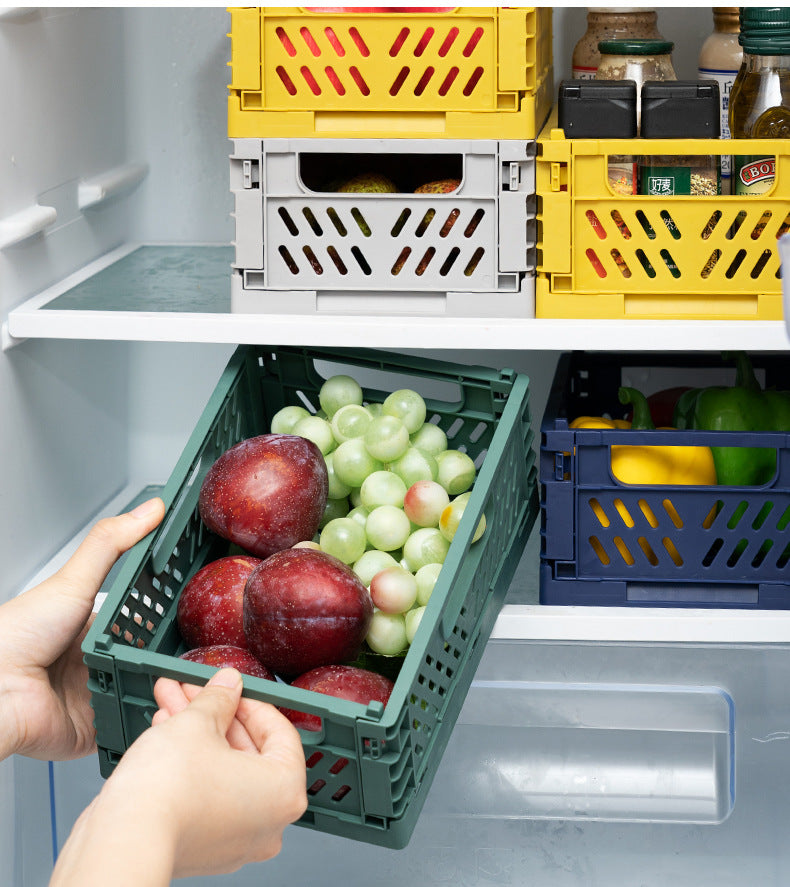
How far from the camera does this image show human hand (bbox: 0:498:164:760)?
102 centimetres

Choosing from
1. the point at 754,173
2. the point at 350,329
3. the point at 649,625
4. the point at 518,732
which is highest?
the point at 754,173

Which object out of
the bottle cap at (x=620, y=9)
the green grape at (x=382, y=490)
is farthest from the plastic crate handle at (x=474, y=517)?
the bottle cap at (x=620, y=9)

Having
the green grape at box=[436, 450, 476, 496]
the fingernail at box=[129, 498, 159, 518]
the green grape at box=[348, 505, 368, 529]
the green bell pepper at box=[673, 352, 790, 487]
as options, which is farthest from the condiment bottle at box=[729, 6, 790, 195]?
the fingernail at box=[129, 498, 159, 518]

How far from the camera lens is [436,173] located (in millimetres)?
1271

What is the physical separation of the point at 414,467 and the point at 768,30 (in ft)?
1.68

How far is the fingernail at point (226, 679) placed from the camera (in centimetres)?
86

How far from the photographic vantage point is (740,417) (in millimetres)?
1163

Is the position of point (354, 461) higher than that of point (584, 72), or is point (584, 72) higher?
point (584, 72)

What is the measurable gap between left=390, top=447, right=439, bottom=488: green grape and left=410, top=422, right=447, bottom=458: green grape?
25mm

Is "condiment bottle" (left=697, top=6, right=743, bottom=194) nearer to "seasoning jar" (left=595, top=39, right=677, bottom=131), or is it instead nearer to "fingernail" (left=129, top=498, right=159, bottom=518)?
"seasoning jar" (left=595, top=39, right=677, bottom=131)

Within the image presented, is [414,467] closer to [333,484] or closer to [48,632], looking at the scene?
[333,484]

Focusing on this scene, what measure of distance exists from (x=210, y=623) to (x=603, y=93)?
0.58 metres

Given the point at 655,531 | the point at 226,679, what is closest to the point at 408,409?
the point at 655,531

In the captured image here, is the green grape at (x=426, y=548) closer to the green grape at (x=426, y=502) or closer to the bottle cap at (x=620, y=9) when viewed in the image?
the green grape at (x=426, y=502)
